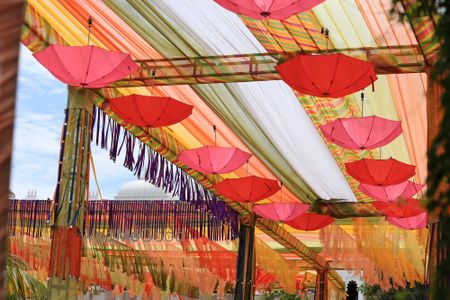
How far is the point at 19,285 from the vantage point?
9477 millimetres

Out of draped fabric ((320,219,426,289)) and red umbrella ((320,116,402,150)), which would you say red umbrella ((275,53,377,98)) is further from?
draped fabric ((320,219,426,289))

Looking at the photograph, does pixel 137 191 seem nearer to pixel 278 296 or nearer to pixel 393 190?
pixel 278 296

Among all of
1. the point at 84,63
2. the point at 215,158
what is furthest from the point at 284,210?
the point at 84,63

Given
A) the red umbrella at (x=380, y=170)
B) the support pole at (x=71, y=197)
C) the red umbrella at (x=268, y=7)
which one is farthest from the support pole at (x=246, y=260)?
the red umbrella at (x=268, y=7)

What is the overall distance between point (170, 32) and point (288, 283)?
13.8m

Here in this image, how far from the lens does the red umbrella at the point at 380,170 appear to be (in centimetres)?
890

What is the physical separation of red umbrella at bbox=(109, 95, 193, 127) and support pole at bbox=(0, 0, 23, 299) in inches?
211

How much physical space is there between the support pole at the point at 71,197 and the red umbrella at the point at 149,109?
442 millimetres

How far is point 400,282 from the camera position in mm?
14633

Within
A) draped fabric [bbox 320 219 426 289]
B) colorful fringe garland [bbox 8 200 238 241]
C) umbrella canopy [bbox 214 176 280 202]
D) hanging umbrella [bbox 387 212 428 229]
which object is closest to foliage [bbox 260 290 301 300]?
draped fabric [bbox 320 219 426 289]

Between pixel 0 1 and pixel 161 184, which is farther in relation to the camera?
pixel 161 184

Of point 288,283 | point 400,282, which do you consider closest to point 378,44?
point 400,282

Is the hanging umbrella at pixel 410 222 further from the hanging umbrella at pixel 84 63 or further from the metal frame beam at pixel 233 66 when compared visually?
the hanging umbrella at pixel 84 63

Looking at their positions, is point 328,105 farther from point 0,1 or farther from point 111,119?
point 0,1
